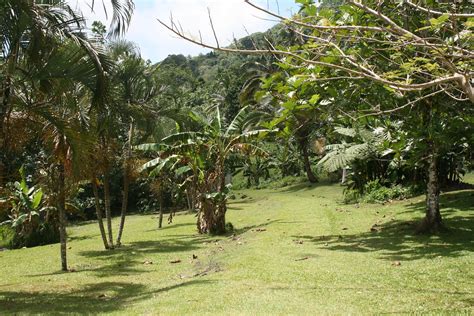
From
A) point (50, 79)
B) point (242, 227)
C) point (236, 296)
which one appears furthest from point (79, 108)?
point (242, 227)

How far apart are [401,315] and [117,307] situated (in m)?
3.59

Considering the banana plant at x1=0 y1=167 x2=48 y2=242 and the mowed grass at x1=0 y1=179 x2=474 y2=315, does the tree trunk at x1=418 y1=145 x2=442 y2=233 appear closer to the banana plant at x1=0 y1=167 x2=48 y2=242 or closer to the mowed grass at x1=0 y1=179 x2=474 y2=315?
the mowed grass at x1=0 y1=179 x2=474 y2=315

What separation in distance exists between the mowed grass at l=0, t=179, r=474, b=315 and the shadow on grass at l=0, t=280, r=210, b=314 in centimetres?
2

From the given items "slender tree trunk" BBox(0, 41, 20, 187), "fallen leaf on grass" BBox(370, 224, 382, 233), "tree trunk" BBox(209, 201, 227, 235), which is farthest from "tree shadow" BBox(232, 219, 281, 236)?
"slender tree trunk" BBox(0, 41, 20, 187)

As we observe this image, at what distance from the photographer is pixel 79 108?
9555 mm

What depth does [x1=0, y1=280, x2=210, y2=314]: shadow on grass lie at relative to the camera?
6.75 metres

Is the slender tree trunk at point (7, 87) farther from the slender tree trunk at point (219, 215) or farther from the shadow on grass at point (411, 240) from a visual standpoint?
the slender tree trunk at point (219, 215)

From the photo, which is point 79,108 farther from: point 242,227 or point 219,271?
point 242,227

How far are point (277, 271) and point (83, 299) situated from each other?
9.90 ft

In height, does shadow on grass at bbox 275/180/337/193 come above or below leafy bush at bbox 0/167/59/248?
above

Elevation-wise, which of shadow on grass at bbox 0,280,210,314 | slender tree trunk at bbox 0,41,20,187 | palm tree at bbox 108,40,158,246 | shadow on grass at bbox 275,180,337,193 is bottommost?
shadow on grass at bbox 0,280,210,314

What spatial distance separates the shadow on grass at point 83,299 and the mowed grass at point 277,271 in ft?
0.07

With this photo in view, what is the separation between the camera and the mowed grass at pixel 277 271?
611 centimetres

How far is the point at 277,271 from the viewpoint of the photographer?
8.11m
